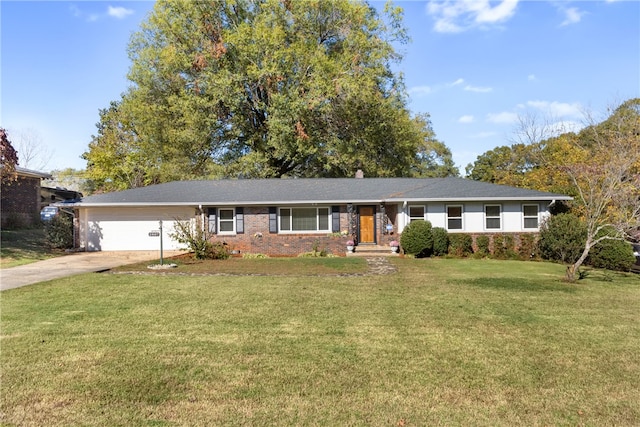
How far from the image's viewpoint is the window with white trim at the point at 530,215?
20625 millimetres

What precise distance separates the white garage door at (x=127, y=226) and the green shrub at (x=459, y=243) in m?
12.8

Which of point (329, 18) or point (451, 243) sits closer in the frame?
point (451, 243)

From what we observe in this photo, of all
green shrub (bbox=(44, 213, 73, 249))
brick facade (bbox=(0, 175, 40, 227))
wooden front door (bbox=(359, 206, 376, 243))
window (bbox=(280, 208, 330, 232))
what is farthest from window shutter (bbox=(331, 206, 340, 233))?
brick facade (bbox=(0, 175, 40, 227))

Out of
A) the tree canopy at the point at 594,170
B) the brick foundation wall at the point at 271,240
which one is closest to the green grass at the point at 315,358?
the tree canopy at the point at 594,170

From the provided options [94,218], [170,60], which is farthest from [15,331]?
[170,60]

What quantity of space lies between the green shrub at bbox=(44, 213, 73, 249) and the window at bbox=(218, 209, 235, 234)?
302 inches

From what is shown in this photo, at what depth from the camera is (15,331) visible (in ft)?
21.1

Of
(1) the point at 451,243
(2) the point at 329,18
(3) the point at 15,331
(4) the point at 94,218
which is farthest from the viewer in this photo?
(2) the point at 329,18

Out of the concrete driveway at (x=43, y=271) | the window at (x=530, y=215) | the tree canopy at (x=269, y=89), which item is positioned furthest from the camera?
the tree canopy at (x=269, y=89)

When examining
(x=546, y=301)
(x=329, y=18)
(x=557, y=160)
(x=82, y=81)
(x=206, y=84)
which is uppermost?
(x=329, y=18)

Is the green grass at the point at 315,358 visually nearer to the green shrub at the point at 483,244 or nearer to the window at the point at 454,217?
the green shrub at the point at 483,244

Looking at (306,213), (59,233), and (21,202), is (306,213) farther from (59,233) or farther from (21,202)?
(21,202)

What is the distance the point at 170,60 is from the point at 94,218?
10.7 metres

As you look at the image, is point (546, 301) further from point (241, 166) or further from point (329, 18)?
point (329, 18)
